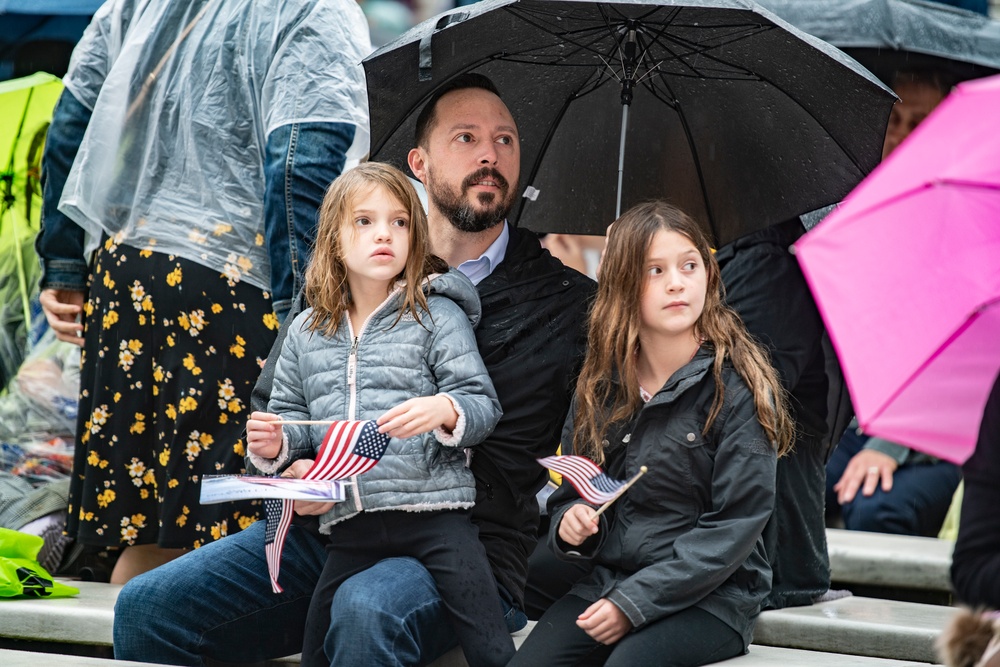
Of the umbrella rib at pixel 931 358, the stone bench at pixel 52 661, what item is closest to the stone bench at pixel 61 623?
the stone bench at pixel 52 661

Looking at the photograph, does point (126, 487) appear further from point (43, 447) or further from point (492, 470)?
point (492, 470)

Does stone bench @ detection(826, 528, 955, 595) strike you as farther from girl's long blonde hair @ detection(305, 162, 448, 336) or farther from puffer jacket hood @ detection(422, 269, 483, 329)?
girl's long blonde hair @ detection(305, 162, 448, 336)

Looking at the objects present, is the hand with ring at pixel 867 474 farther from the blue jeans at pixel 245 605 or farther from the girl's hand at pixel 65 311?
the girl's hand at pixel 65 311

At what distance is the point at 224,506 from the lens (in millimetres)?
4250

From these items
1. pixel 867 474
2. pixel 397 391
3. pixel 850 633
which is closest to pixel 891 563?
pixel 867 474

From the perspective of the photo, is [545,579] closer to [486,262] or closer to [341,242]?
[486,262]

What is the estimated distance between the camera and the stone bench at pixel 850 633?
13.3 ft

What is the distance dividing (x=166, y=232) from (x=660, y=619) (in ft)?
6.83

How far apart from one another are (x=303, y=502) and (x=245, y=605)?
1.20 feet

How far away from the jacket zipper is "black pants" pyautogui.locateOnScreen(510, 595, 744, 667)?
57 centimetres

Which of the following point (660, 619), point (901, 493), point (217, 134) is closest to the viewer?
point (660, 619)

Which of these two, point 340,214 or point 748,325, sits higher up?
point 340,214

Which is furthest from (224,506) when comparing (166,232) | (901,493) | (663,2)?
(901,493)

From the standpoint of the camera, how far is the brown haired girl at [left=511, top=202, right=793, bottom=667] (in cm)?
327
